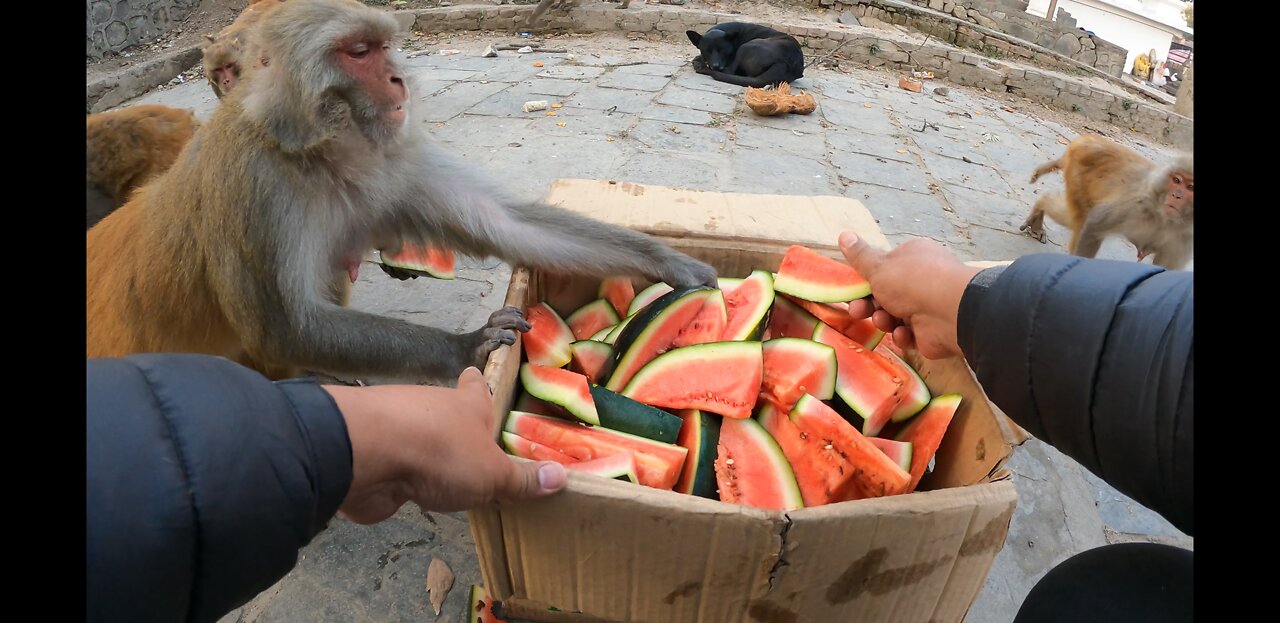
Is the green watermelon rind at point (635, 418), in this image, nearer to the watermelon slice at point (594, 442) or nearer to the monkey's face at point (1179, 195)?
the watermelon slice at point (594, 442)

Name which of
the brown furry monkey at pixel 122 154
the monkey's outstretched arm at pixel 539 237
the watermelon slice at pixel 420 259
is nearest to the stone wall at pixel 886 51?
the brown furry monkey at pixel 122 154

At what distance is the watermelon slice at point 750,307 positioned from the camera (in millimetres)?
2010

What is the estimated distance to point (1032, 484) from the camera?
259cm

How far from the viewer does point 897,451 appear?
1705 millimetres

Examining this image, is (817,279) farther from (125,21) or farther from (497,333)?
(125,21)

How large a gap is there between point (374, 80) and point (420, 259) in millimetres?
717

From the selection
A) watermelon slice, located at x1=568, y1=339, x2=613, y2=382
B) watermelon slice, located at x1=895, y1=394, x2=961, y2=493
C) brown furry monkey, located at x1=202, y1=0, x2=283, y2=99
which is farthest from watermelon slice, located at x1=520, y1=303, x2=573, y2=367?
brown furry monkey, located at x1=202, y1=0, x2=283, y2=99

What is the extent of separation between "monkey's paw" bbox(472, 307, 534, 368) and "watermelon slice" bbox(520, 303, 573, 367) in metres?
0.07

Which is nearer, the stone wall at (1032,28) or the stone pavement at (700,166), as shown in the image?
the stone pavement at (700,166)

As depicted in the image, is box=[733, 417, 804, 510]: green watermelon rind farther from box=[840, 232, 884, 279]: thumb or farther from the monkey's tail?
the monkey's tail

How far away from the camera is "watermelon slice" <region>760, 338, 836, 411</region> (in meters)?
1.82

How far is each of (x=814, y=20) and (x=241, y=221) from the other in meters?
10.7

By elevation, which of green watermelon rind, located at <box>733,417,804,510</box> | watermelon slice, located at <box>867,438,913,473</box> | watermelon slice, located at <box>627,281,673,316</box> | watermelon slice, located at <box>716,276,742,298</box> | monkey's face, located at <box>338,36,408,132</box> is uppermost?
monkey's face, located at <box>338,36,408,132</box>

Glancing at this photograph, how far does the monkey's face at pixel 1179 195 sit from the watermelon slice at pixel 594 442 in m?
3.83
